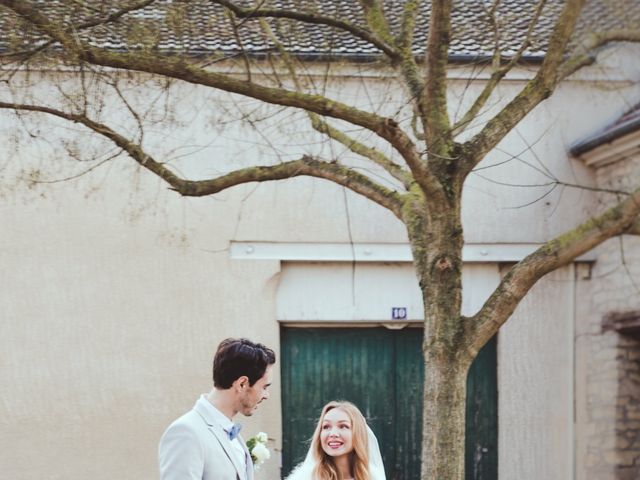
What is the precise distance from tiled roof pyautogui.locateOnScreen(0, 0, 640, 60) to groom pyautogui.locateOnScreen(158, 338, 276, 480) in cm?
316

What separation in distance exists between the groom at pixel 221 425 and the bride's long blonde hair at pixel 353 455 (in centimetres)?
93

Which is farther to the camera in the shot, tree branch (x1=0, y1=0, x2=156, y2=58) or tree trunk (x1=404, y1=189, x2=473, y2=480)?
tree trunk (x1=404, y1=189, x2=473, y2=480)

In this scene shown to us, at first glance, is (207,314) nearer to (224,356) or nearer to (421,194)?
(421,194)

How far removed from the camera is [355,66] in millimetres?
10906

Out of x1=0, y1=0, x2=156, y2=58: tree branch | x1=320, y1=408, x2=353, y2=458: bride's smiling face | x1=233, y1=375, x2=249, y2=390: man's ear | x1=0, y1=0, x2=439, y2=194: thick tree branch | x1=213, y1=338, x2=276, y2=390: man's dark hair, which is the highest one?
x1=0, y1=0, x2=156, y2=58: tree branch

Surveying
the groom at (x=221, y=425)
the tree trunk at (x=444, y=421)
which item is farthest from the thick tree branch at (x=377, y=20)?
the groom at (x=221, y=425)

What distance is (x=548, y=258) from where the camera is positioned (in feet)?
22.5

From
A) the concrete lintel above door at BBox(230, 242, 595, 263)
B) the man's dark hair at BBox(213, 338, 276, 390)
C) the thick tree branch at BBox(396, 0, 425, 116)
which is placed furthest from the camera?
the concrete lintel above door at BBox(230, 242, 595, 263)

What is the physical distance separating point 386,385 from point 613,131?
375 cm

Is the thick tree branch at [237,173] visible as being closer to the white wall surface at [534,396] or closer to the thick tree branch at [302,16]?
the thick tree branch at [302,16]

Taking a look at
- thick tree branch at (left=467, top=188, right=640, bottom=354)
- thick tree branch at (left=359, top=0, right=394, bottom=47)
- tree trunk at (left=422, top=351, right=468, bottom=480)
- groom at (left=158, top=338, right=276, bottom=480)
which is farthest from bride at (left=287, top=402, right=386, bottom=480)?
thick tree branch at (left=359, top=0, right=394, bottom=47)

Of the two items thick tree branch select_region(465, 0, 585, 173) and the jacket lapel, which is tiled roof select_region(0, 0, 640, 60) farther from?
the jacket lapel

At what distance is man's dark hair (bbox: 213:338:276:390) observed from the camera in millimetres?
4363

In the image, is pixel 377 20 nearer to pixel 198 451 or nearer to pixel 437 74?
Result: pixel 437 74
